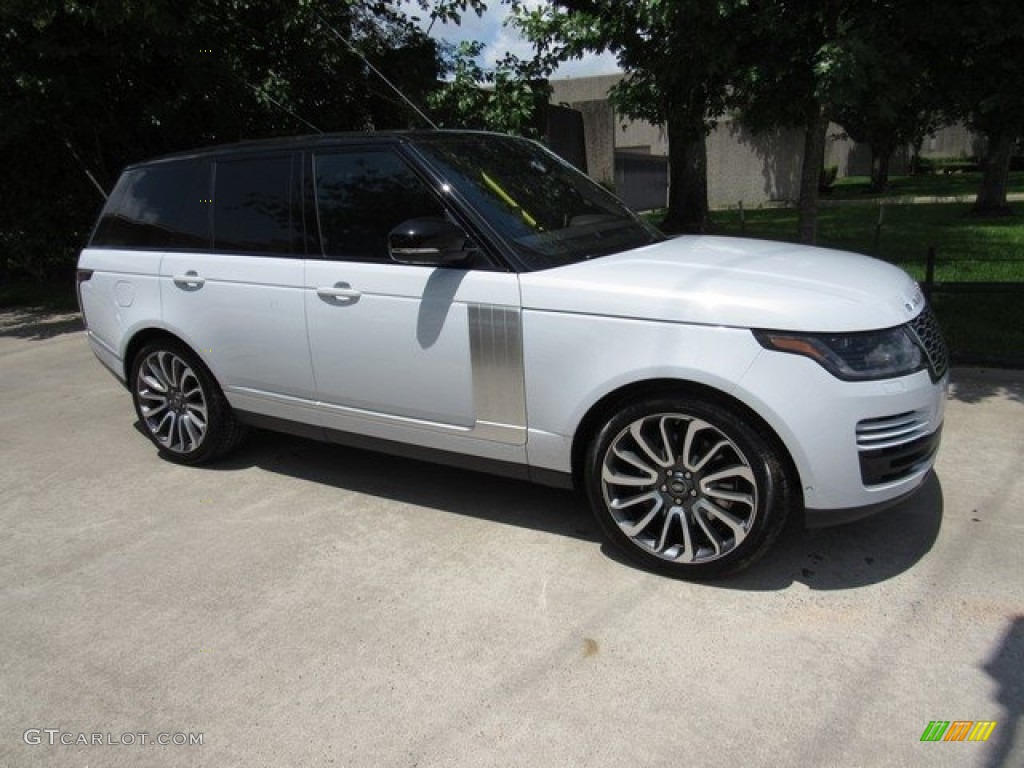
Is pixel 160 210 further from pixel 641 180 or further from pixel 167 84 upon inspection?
pixel 641 180

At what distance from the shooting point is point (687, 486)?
3.27m

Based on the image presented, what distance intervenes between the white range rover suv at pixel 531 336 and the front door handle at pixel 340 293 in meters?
0.02

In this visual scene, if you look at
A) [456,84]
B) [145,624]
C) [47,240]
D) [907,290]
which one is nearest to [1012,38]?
[907,290]

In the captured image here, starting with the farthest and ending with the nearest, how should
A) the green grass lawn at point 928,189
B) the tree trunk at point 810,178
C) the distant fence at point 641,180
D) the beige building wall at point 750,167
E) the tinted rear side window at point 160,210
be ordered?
the beige building wall at point 750,167 < the green grass lawn at point 928,189 < the distant fence at point 641,180 < the tree trunk at point 810,178 < the tinted rear side window at point 160,210

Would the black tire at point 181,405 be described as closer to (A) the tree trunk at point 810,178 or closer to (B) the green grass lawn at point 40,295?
(A) the tree trunk at point 810,178

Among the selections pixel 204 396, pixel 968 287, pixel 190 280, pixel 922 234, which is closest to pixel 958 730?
pixel 204 396

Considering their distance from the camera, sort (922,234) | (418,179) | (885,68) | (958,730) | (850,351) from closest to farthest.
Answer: (958,730), (850,351), (418,179), (885,68), (922,234)

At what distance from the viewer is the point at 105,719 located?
272cm

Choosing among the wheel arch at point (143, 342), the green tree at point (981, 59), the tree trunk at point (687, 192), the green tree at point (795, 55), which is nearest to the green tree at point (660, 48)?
the green tree at point (795, 55)

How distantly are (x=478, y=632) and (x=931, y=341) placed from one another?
221 cm

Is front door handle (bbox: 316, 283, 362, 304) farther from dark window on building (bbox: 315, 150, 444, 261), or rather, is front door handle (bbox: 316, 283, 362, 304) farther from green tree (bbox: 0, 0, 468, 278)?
green tree (bbox: 0, 0, 468, 278)

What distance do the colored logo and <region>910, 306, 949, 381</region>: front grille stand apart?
131cm

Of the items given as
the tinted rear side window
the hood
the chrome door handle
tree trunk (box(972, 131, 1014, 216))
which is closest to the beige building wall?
tree trunk (box(972, 131, 1014, 216))

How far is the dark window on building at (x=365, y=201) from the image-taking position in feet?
12.5
